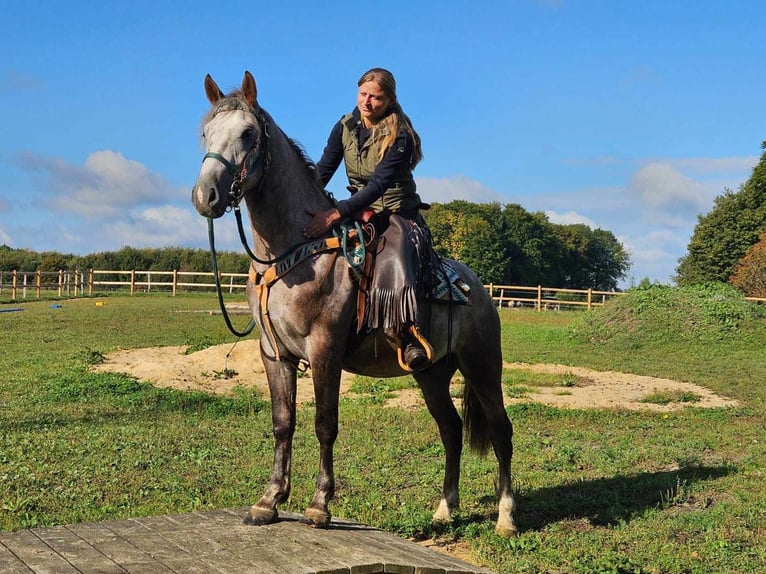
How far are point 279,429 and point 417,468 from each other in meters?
3.28

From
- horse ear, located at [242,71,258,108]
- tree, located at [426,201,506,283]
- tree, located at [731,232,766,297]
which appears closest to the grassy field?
horse ear, located at [242,71,258,108]

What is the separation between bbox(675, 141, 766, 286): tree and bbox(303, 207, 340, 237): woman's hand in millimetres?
47662

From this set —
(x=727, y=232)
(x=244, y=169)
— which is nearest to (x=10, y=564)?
(x=244, y=169)

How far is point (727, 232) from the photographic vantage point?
163ft

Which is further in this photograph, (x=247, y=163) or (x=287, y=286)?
(x=287, y=286)

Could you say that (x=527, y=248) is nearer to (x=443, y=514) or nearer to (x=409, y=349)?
(x=443, y=514)

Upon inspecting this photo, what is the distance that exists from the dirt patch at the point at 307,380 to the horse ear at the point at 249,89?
8.15m

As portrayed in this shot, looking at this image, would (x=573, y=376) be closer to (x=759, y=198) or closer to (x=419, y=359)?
(x=419, y=359)

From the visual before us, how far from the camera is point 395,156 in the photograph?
5176 mm

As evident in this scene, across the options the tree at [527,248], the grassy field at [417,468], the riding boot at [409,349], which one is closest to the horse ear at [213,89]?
the riding boot at [409,349]

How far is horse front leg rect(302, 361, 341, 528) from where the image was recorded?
16.1 feet

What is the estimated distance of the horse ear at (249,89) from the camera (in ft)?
15.4

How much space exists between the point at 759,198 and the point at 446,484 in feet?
163

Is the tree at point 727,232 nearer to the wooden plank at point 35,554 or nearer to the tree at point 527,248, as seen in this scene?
the tree at point 527,248
